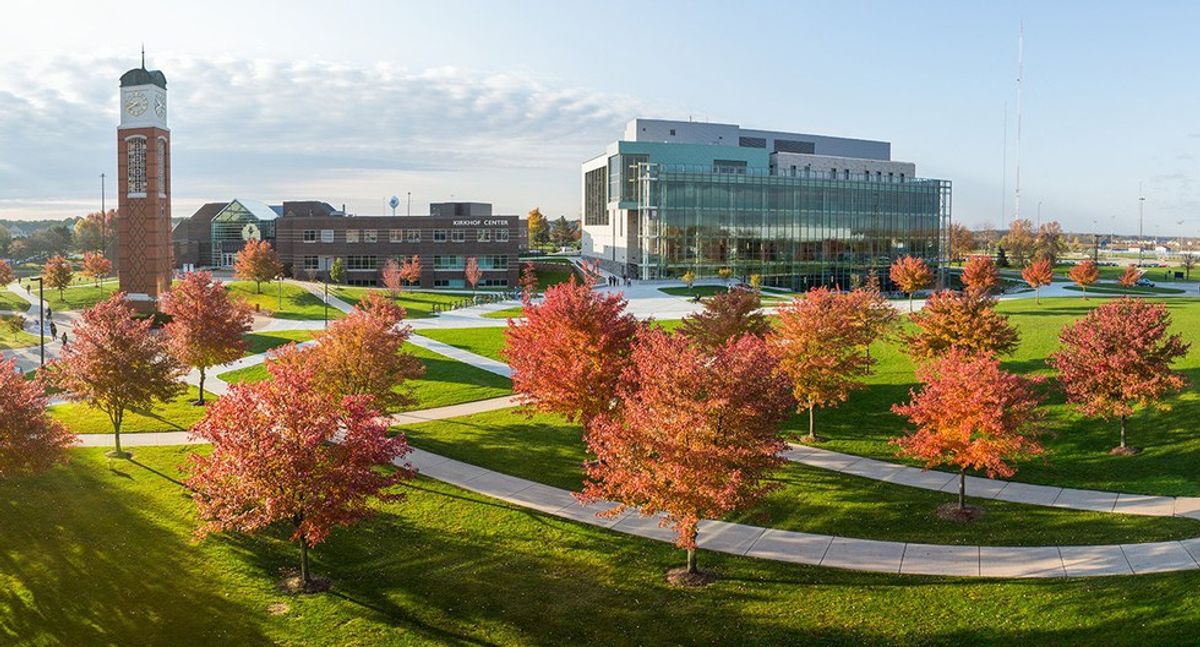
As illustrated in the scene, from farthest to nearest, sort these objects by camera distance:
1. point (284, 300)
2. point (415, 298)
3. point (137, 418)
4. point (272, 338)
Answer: point (415, 298), point (284, 300), point (272, 338), point (137, 418)

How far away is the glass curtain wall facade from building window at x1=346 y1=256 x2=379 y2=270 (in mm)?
29683

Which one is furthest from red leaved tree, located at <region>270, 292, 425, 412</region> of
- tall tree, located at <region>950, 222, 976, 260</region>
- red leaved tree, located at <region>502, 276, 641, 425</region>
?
tall tree, located at <region>950, 222, 976, 260</region>

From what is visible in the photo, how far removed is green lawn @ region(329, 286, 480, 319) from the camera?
68387mm

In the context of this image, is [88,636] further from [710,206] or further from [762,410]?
[710,206]

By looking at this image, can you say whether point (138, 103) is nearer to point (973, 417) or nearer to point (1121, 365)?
point (973, 417)

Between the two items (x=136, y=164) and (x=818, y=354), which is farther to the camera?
(x=136, y=164)

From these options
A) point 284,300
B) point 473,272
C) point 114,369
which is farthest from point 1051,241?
point 114,369

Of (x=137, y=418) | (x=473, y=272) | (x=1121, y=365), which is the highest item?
(x=473, y=272)

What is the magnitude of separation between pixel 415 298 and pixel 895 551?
62.6 meters

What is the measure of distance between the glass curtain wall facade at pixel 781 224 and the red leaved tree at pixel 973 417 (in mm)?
73331

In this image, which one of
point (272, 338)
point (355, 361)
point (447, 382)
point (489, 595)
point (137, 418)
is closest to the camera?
point (489, 595)

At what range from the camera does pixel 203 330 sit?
1438 inches

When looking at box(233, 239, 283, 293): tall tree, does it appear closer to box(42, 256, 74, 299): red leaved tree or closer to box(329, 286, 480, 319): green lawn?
box(329, 286, 480, 319): green lawn

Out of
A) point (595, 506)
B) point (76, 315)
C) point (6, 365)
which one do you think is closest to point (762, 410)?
point (595, 506)
